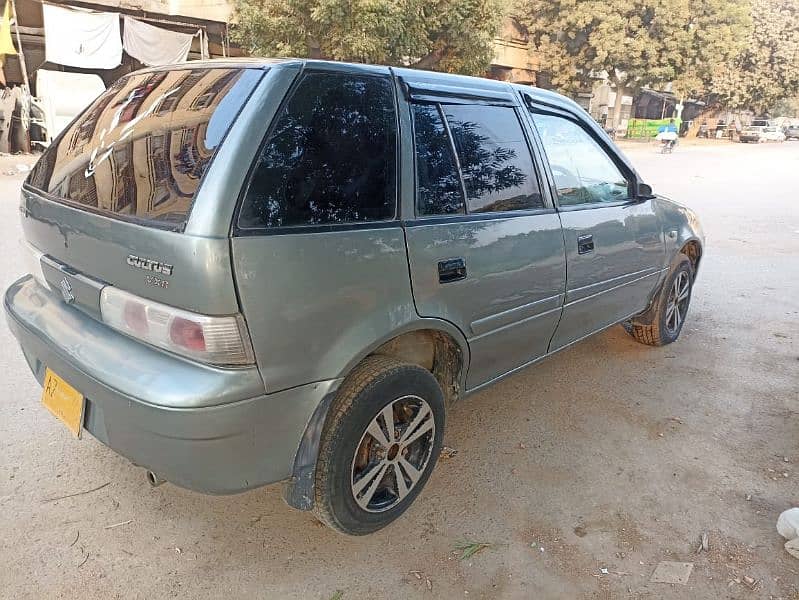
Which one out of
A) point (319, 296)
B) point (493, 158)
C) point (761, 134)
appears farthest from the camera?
point (761, 134)

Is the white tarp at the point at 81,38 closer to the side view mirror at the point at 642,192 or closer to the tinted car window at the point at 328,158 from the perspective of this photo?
the side view mirror at the point at 642,192

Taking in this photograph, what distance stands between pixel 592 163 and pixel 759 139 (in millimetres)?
47046

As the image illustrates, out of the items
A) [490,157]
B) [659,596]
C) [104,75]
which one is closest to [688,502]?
[659,596]

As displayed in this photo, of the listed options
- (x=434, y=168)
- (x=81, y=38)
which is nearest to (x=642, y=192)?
(x=434, y=168)

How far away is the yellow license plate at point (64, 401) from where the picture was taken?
2.15 metres

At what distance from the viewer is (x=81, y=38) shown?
15.5 m

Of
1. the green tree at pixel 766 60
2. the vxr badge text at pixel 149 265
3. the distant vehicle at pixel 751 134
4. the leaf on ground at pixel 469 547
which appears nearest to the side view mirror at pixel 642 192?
the leaf on ground at pixel 469 547

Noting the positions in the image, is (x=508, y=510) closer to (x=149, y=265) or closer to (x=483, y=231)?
(x=483, y=231)

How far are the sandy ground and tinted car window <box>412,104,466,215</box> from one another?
1.27 meters

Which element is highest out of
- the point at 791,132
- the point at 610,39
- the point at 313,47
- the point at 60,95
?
the point at 610,39

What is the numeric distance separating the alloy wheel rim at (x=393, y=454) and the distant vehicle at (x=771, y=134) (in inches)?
1922

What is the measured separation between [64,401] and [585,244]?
251 centimetres

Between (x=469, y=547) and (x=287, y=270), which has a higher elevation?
(x=287, y=270)

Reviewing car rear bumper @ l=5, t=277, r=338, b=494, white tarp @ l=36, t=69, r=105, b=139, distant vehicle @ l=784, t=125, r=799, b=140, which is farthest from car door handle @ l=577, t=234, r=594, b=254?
distant vehicle @ l=784, t=125, r=799, b=140
